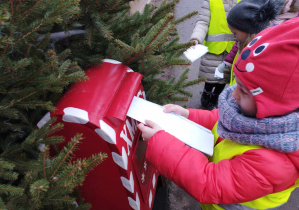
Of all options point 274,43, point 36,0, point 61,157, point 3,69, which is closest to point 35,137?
point 61,157

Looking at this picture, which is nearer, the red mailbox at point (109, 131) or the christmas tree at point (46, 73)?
the christmas tree at point (46, 73)

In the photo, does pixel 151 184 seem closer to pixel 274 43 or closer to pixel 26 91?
pixel 26 91

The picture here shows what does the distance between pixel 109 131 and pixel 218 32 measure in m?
2.19

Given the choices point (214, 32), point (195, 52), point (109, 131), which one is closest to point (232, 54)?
point (214, 32)

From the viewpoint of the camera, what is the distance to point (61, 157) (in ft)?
3.22

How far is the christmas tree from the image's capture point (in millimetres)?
967

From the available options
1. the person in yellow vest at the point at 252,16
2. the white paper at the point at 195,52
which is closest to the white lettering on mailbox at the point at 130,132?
the white paper at the point at 195,52

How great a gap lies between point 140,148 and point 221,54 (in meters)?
1.90

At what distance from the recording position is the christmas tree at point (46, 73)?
38.1 inches

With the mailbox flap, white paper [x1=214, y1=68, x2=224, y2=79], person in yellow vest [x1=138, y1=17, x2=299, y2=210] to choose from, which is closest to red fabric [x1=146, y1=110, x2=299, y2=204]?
person in yellow vest [x1=138, y1=17, x2=299, y2=210]

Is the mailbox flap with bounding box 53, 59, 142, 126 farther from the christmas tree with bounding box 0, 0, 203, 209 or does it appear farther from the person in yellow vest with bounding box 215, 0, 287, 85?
the person in yellow vest with bounding box 215, 0, 287, 85

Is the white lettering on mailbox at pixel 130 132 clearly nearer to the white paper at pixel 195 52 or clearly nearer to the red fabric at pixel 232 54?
the white paper at pixel 195 52

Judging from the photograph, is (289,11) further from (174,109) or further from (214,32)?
(174,109)

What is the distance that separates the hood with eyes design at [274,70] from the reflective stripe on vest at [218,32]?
1.78 meters
